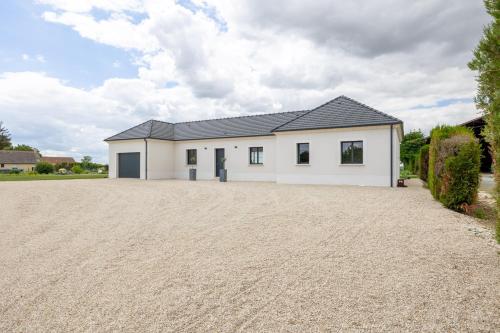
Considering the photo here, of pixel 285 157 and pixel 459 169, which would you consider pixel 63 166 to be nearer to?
pixel 285 157

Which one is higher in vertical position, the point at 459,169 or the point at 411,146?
the point at 411,146

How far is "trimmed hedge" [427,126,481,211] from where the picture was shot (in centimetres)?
824

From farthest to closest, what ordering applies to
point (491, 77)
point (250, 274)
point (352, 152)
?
point (352, 152), point (491, 77), point (250, 274)

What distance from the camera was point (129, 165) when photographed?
2470cm

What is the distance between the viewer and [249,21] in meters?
11.5

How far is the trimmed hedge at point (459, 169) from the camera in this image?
824cm

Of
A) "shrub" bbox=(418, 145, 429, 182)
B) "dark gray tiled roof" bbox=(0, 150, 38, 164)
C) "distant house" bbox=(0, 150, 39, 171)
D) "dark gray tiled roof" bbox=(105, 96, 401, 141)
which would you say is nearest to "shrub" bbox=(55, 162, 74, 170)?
"distant house" bbox=(0, 150, 39, 171)

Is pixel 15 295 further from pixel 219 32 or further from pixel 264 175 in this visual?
pixel 264 175

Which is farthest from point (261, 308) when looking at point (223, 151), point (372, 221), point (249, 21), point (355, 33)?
point (223, 151)

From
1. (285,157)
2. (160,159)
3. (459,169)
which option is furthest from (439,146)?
(160,159)

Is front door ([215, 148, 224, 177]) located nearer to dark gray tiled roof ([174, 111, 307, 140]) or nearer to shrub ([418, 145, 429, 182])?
dark gray tiled roof ([174, 111, 307, 140])

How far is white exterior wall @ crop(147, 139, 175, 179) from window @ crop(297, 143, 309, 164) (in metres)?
11.9

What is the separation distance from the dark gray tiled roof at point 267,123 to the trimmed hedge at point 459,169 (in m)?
6.77

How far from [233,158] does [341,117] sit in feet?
28.0
